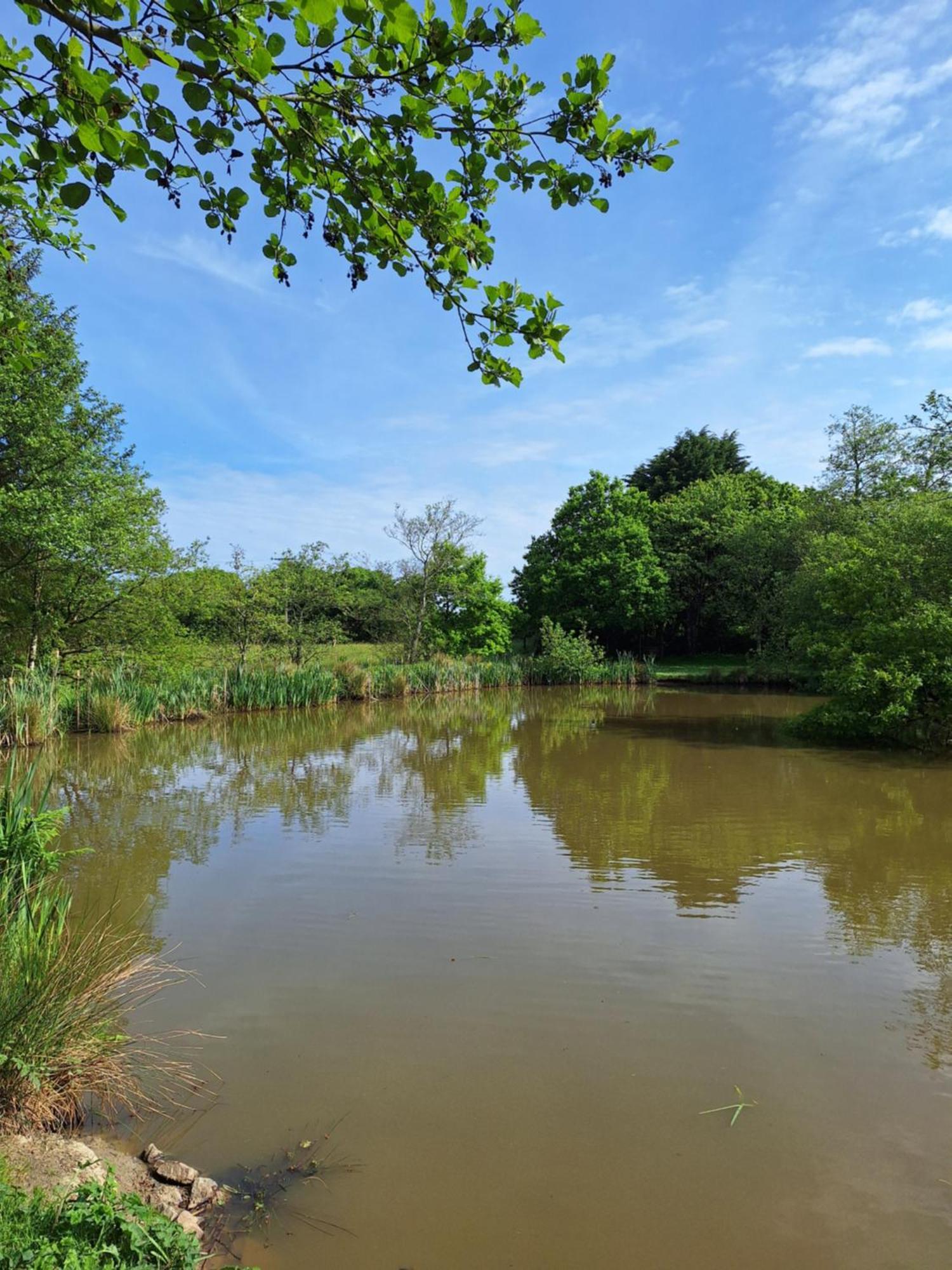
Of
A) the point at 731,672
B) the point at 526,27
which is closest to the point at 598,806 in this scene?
the point at 526,27

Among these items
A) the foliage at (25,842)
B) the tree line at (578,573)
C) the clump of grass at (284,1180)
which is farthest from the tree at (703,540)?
the clump of grass at (284,1180)

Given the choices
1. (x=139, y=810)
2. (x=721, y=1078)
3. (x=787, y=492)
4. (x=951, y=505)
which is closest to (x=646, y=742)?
(x=951, y=505)

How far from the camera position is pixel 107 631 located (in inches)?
565

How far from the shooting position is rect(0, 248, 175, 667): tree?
12133 millimetres

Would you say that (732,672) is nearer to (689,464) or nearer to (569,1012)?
(689,464)

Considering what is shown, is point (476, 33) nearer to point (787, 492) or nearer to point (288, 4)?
point (288, 4)

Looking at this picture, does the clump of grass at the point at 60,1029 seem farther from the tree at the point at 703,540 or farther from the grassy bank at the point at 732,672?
the tree at the point at 703,540

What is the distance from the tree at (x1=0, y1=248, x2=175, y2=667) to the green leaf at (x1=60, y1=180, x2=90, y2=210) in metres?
10.9

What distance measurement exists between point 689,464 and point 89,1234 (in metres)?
40.1

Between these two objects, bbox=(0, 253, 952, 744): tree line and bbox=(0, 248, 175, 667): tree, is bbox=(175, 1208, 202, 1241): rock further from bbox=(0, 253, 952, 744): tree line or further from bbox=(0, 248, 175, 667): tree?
bbox=(0, 248, 175, 667): tree

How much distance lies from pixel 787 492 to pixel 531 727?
2614cm

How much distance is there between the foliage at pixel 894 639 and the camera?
10500 millimetres

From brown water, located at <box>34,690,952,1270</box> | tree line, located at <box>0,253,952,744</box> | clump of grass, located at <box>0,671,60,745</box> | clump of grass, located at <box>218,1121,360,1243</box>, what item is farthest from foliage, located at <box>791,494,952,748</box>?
clump of grass, located at <box>0,671,60,745</box>

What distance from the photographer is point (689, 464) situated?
38.5 meters
